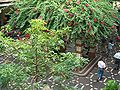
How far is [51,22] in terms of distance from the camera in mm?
12570

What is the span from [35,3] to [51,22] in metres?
1.35

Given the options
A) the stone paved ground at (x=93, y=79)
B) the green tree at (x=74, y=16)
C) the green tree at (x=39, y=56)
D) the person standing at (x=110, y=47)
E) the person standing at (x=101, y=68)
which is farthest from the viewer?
the person standing at (x=110, y=47)

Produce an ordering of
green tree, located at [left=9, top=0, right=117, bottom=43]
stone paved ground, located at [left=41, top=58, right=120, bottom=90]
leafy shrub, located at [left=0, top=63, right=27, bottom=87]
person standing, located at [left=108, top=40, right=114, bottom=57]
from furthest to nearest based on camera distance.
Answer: person standing, located at [left=108, top=40, right=114, bottom=57], stone paved ground, located at [left=41, top=58, right=120, bottom=90], green tree, located at [left=9, top=0, right=117, bottom=43], leafy shrub, located at [left=0, top=63, right=27, bottom=87]

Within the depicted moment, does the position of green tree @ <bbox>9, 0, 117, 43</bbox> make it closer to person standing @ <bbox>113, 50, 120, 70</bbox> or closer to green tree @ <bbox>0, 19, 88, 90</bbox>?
person standing @ <bbox>113, 50, 120, 70</bbox>

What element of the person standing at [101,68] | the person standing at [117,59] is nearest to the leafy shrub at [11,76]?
the person standing at [101,68]

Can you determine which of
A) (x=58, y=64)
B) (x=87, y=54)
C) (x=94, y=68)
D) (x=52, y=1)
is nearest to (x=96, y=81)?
(x=94, y=68)

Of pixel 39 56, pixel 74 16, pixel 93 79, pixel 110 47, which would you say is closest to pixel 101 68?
pixel 93 79

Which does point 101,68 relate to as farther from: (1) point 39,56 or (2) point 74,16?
(1) point 39,56

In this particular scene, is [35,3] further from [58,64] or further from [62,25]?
[58,64]

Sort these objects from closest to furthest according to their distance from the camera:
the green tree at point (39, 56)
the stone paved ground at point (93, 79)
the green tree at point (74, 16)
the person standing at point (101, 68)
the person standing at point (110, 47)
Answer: the green tree at point (39, 56)
the green tree at point (74, 16)
the stone paved ground at point (93, 79)
the person standing at point (101, 68)
the person standing at point (110, 47)

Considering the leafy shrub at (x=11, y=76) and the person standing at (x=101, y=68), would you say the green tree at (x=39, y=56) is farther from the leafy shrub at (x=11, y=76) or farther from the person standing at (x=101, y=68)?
the person standing at (x=101, y=68)

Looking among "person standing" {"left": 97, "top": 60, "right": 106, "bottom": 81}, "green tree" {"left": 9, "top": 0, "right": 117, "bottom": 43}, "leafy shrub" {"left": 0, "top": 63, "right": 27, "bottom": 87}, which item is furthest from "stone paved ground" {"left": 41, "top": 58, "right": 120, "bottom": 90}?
"leafy shrub" {"left": 0, "top": 63, "right": 27, "bottom": 87}

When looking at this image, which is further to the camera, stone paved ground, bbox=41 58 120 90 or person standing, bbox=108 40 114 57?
→ person standing, bbox=108 40 114 57

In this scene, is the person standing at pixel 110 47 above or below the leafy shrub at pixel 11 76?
below
